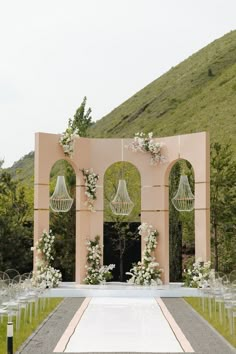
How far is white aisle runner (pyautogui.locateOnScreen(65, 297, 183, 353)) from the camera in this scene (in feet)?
43.2

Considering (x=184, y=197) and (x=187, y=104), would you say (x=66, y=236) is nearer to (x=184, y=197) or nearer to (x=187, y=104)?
(x=184, y=197)

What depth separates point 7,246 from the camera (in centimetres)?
2839

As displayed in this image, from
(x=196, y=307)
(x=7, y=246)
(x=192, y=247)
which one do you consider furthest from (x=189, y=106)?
(x=196, y=307)

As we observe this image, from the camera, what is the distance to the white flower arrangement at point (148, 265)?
80.0 ft

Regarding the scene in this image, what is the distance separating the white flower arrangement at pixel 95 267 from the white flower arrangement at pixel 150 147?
3.30 m

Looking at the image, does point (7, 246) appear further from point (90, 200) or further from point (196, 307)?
point (196, 307)

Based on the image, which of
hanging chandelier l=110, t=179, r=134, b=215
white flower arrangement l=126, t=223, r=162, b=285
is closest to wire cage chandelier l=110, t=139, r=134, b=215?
hanging chandelier l=110, t=179, r=134, b=215

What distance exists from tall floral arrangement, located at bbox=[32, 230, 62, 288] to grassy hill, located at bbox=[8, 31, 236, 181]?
3358cm

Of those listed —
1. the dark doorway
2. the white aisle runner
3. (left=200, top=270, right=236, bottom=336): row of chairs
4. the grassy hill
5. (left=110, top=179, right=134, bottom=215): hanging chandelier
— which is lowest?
the white aisle runner

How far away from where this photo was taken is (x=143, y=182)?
25484 millimetres

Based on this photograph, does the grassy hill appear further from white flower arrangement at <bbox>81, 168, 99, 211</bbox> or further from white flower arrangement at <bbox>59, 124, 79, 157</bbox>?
white flower arrangement at <bbox>59, 124, 79, 157</bbox>

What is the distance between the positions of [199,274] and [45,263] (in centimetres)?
474

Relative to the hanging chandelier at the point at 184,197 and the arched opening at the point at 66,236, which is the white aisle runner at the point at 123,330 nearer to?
the hanging chandelier at the point at 184,197

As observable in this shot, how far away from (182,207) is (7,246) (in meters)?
6.82
